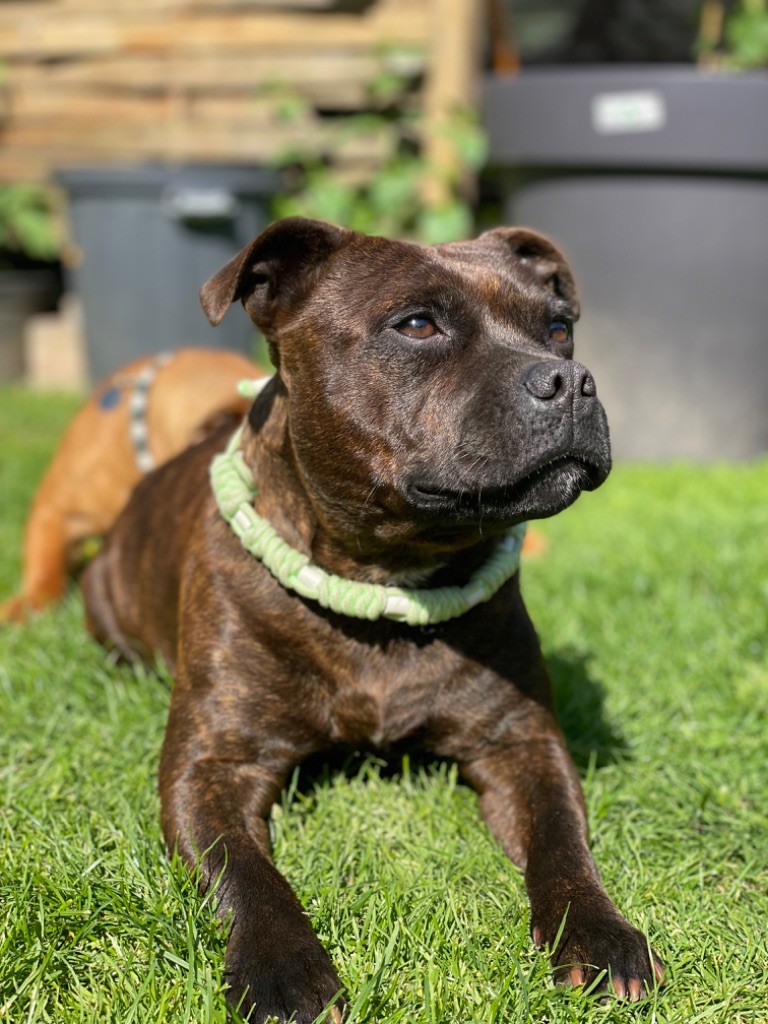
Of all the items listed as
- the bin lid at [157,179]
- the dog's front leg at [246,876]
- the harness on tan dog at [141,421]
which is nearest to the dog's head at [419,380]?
the dog's front leg at [246,876]

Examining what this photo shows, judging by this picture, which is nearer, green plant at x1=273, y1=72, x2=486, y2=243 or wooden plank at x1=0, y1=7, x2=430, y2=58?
green plant at x1=273, y1=72, x2=486, y2=243

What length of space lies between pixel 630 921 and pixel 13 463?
457 centimetres

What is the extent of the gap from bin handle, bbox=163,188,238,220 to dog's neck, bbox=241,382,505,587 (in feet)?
14.8

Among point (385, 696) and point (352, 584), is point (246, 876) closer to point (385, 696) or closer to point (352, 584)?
point (385, 696)

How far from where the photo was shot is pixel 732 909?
2.42m

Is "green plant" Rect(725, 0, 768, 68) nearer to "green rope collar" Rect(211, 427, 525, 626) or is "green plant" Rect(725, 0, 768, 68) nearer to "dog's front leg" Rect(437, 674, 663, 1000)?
"green rope collar" Rect(211, 427, 525, 626)

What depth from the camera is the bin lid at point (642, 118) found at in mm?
5664

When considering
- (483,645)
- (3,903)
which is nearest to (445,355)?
(483,645)

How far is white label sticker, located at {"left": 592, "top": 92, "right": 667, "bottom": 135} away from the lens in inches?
227

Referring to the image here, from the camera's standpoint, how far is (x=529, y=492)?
7.67 ft

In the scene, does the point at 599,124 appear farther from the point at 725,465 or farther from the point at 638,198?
the point at 725,465

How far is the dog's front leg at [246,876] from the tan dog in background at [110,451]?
197cm

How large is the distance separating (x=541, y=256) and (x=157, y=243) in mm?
4471

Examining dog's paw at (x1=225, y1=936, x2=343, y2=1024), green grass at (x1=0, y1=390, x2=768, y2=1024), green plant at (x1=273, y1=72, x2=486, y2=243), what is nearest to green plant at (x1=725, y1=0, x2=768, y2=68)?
green plant at (x1=273, y1=72, x2=486, y2=243)
